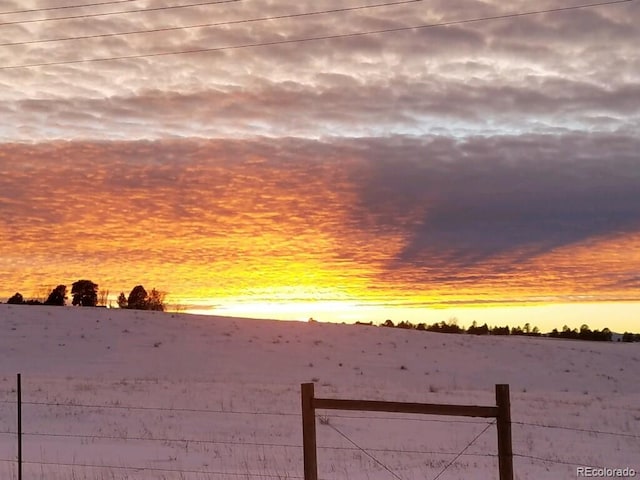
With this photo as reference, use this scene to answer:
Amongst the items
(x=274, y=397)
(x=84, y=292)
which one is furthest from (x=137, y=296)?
(x=274, y=397)

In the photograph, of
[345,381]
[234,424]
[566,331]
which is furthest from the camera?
[566,331]

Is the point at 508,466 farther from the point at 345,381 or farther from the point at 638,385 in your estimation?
the point at 638,385

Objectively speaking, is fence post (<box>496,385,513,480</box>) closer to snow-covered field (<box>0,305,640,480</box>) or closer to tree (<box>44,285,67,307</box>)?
snow-covered field (<box>0,305,640,480</box>)

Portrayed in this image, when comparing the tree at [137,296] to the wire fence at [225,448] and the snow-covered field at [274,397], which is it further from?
the wire fence at [225,448]

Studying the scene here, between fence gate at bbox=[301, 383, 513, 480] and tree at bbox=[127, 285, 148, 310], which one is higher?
tree at bbox=[127, 285, 148, 310]

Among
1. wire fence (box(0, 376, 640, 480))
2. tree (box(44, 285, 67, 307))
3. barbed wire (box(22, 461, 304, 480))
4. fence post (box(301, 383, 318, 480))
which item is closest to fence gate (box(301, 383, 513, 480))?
fence post (box(301, 383, 318, 480))

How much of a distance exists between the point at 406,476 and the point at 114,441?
25.4 feet

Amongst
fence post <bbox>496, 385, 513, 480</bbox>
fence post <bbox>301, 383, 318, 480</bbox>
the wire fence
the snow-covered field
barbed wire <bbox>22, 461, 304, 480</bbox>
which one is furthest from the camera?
the snow-covered field

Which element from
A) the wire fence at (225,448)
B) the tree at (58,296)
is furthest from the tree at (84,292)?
the wire fence at (225,448)

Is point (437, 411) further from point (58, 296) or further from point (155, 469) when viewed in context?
point (58, 296)

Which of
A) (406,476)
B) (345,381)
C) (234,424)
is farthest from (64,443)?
(345,381)

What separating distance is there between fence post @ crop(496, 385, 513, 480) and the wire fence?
5.23m

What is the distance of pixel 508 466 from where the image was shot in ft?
29.2

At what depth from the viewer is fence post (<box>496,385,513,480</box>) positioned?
888 centimetres
